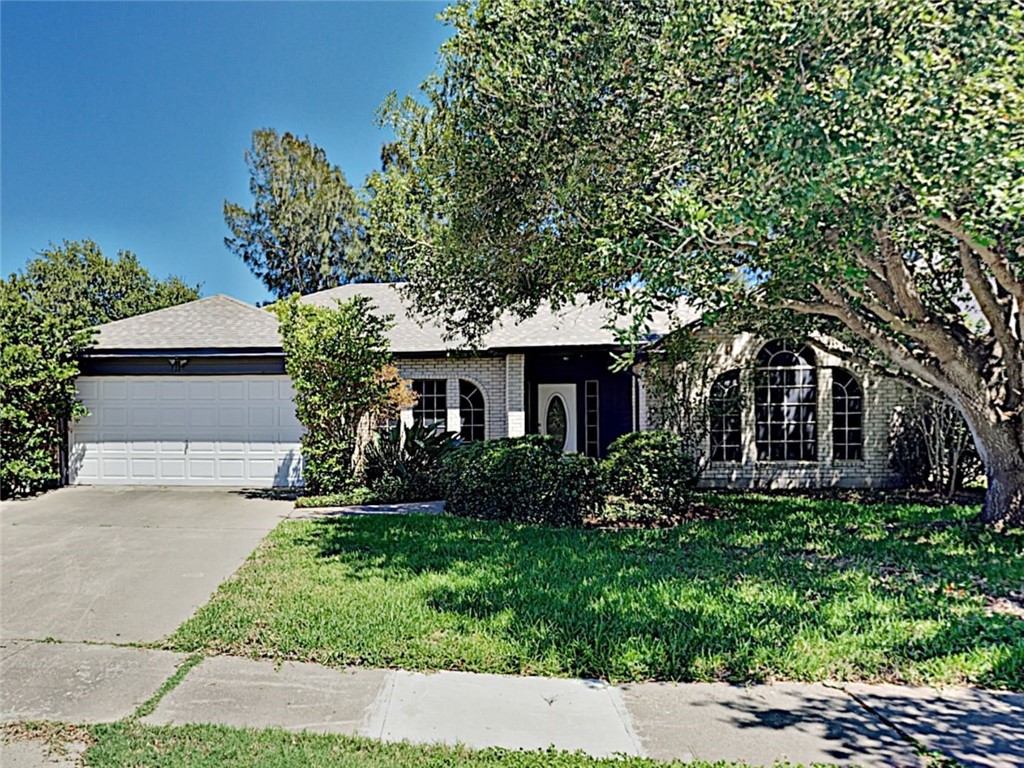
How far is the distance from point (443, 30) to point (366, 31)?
295cm

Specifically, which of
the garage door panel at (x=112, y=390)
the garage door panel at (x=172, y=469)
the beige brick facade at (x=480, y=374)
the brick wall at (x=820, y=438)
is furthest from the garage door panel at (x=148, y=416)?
the brick wall at (x=820, y=438)

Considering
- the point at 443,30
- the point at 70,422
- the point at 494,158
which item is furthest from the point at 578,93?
the point at 70,422

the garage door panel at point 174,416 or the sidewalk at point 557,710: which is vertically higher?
the garage door panel at point 174,416

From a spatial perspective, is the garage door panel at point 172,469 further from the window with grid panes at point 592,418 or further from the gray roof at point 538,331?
the window with grid panes at point 592,418

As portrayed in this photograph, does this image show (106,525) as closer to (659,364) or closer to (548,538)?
(548,538)

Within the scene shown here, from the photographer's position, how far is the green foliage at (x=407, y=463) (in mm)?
11648

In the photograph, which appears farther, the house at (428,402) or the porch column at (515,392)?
the porch column at (515,392)

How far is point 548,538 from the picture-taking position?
27.3 feet

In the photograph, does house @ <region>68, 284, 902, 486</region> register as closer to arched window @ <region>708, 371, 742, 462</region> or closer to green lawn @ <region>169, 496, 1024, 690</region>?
arched window @ <region>708, 371, 742, 462</region>

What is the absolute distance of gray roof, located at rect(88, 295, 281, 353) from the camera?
13436mm

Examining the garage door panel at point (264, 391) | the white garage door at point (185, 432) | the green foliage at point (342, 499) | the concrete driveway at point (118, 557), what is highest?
the garage door panel at point (264, 391)

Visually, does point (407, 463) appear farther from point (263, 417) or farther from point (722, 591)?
point (722, 591)

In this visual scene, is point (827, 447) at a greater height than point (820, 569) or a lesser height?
greater

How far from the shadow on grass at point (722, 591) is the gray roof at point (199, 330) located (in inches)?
231
